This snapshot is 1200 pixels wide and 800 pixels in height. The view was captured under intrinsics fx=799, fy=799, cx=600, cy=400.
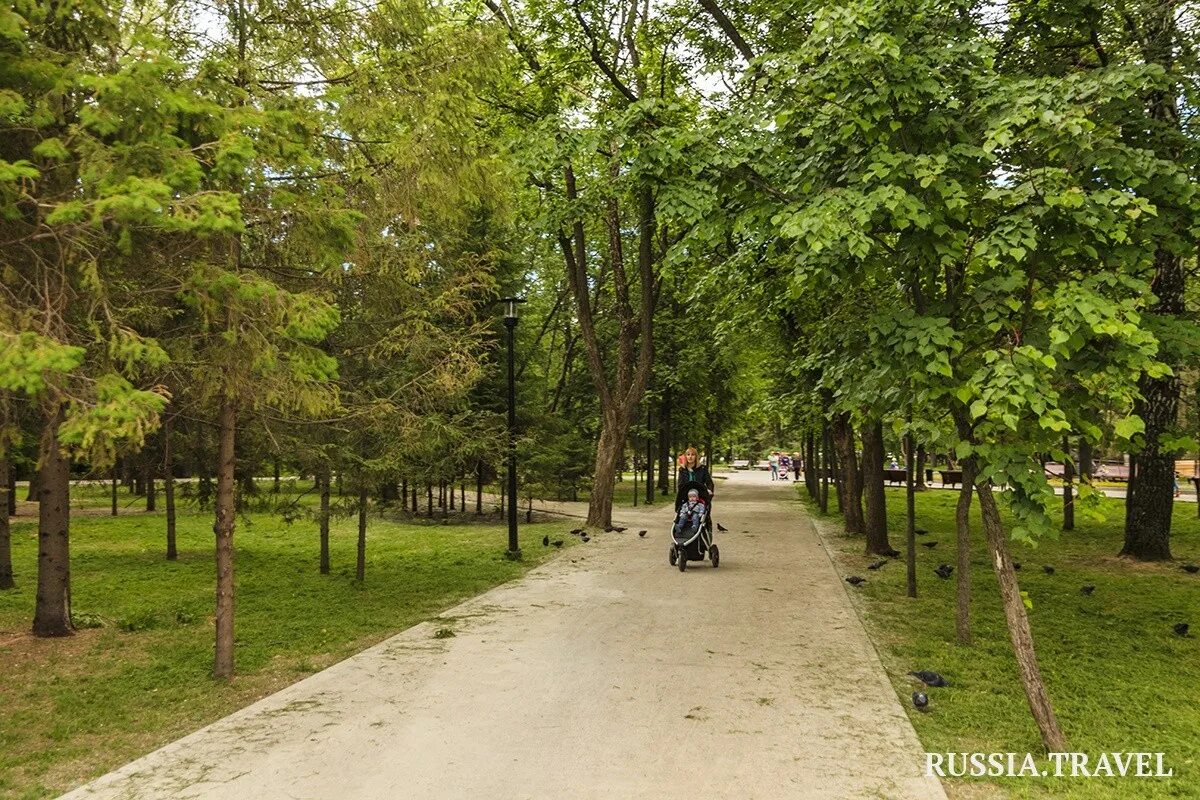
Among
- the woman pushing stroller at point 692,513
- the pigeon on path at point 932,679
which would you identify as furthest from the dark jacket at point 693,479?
the pigeon on path at point 932,679

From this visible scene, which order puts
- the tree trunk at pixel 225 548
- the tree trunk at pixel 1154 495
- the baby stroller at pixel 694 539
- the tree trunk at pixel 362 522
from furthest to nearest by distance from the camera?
the tree trunk at pixel 1154 495
the baby stroller at pixel 694 539
the tree trunk at pixel 362 522
the tree trunk at pixel 225 548

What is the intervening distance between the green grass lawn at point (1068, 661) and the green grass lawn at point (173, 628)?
548cm

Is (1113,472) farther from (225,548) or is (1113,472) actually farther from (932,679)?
(225,548)

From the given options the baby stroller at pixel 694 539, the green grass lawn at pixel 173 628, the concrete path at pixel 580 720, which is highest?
the baby stroller at pixel 694 539

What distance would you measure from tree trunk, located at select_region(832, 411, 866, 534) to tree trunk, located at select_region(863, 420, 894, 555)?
8.41 feet

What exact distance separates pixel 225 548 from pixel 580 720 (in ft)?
11.9

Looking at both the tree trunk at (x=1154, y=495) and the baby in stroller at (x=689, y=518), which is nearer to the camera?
the baby in stroller at (x=689, y=518)

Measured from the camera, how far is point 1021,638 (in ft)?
18.5

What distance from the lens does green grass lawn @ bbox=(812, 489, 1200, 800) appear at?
5.30m

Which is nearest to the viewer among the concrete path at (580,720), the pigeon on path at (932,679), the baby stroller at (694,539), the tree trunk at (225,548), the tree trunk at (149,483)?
the concrete path at (580,720)

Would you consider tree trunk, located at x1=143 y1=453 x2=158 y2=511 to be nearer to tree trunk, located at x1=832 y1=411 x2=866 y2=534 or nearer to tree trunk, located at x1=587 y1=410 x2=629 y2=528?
tree trunk, located at x1=587 y1=410 x2=629 y2=528

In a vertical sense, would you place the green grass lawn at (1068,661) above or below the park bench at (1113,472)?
below

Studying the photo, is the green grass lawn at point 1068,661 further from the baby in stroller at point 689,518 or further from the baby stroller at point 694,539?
the baby in stroller at point 689,518

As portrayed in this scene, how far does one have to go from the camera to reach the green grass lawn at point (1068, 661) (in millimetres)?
5301
